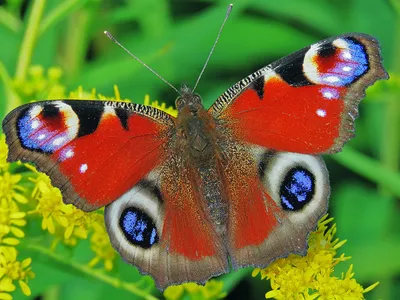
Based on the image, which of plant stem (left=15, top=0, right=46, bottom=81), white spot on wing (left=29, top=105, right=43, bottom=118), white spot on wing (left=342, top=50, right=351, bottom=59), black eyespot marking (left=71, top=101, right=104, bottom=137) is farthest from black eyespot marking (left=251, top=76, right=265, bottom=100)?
plant stem (left=15, top=0, right=46, bottom=81)

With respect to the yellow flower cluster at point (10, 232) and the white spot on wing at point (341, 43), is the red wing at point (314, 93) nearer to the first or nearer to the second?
the white spot on wing at point (341, 43)

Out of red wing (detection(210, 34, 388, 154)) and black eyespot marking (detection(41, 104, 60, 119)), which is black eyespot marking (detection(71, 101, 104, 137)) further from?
red wing (detection(210, 34, 388, 154))

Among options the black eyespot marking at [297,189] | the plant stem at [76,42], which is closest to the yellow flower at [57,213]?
the black eyespot marking at [297,189]

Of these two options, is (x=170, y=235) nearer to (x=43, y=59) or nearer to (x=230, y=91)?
(x=230, y=91)

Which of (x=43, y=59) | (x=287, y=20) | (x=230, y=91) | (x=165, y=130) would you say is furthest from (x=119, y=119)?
(x=287, y=20)

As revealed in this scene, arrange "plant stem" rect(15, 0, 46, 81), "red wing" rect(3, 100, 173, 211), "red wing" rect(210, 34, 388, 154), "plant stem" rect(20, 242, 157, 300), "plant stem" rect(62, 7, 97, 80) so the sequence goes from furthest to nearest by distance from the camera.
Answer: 1. "plant stem" rect(62, 7, 97, 80)
2. "plant stem" rect(15, 0, 46, 81)
3. "plant stem" rect(20, 242, 157, 300)
4. "red wing" rect(210, 34, 388, 154)
5. "red wing" rect(3, 100, 173, 211)

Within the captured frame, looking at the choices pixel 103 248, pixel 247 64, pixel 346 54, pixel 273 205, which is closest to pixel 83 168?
pixel 103 248

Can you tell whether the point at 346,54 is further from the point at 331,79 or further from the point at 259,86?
the point at 259,86
